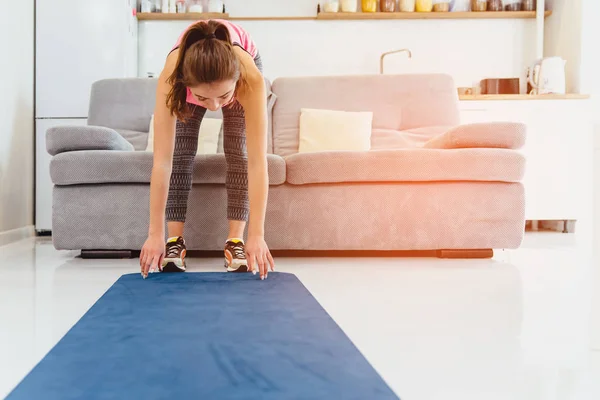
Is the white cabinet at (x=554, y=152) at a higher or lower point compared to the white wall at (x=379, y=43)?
lower

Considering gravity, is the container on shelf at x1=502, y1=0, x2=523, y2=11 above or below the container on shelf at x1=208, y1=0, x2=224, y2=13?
above

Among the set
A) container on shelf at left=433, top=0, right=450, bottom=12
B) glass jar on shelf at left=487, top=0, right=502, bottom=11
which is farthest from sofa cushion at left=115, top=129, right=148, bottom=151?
glass jar on shelf at left=487, top=0, right=502, bottom=11

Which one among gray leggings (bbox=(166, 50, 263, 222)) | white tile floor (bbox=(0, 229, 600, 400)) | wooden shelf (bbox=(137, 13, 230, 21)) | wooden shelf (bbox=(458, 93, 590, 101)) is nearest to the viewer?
white tile floor (bbox=(0, 229, 600, 400))

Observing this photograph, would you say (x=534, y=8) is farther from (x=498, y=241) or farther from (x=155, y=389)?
(x=155, y=389)

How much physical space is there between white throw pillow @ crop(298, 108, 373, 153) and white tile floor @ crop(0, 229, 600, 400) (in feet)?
2.71

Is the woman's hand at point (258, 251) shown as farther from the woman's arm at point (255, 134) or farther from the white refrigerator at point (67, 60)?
the white refrigerator at point (67, 60)

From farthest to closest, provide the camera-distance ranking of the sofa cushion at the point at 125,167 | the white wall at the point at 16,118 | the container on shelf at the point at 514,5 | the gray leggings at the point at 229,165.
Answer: the container on shelf at the point at 514,5
the white wall at the point at 16,118
the sofa cushion at the point at 125,167
the gray leggings at the point at 229,165

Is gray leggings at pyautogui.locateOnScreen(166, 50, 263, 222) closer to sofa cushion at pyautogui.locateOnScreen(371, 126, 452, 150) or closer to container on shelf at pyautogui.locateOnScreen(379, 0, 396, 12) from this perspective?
sofa cushion at pyautogui.locateOnScreen(371, 126, 452, 150)

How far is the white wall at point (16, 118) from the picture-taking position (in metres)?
3.03

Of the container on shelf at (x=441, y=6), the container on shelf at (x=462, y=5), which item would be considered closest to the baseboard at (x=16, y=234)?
the container on shelf at (x=441, y=6)

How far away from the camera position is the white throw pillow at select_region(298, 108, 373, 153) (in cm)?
292

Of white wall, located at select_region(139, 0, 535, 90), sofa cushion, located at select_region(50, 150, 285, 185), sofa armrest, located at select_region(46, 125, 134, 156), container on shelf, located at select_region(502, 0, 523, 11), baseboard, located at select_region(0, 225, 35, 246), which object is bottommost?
baseboard, located at select_region(0, 225, 35, 246)

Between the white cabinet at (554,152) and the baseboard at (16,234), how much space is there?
3.16 metres

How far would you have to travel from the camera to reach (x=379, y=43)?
14.5ft
